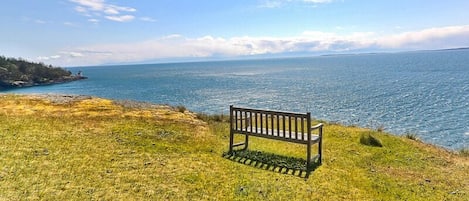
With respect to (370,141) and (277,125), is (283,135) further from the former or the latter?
(370,141)

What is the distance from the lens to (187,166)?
8141 mm

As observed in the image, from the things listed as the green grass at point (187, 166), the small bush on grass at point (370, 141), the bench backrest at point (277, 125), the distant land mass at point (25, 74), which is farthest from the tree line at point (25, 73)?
the small bush on grass at point (370, 141)

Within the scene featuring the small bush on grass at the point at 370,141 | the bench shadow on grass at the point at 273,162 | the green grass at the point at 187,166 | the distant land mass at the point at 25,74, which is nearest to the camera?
the green grass at the point at 187,166

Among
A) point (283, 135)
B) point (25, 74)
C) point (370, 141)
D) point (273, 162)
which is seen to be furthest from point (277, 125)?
point (25, 74)

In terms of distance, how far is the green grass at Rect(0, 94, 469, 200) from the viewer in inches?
260

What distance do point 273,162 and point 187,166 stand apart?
245cm

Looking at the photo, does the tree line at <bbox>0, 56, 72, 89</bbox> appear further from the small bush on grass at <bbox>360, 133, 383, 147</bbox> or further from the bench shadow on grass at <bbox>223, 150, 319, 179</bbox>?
the small bush on grass at <bbox>360, 133, 383, 147</bbox>

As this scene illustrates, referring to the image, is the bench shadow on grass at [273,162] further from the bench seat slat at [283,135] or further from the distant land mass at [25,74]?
the distant land mass at [25,74]

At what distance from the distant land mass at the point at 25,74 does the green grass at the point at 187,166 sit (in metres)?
87.7

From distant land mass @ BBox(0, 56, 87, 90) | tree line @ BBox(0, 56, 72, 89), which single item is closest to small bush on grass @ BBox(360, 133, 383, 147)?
distant land mass @ BBox(0, 56, 87, 90)

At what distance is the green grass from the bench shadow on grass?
0.03 meters

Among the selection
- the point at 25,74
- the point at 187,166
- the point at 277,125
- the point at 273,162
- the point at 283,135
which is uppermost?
the point at 277,125

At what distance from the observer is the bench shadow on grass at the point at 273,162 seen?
834cm

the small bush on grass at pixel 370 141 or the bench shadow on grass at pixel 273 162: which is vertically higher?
the bench shadow on grass at pixel 273 162
